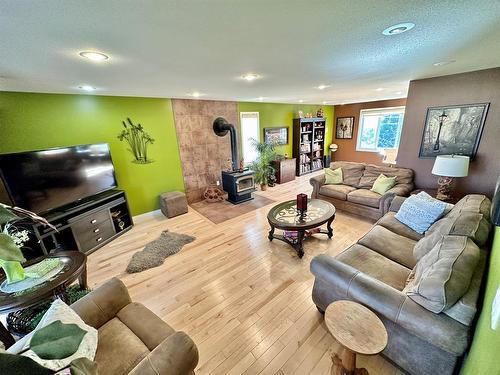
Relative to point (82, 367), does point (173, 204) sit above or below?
below

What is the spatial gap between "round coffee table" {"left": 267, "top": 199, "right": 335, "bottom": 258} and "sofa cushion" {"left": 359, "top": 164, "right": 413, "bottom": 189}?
134 cm

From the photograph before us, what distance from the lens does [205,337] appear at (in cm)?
172

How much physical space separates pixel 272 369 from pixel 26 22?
2.67 meters

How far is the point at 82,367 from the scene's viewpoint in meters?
0.59

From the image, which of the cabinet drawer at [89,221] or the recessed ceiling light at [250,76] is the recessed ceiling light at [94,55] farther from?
the cabinet drawer at [89,221]

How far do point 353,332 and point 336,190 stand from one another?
304 cm

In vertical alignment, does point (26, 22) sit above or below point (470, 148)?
above

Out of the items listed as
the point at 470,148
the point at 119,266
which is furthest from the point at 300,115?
the point at 119,266

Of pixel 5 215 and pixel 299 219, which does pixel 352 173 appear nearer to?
pixel 299 219

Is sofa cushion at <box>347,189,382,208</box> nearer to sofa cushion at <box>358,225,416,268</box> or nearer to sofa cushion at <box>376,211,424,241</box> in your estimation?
sofa cushion at <box>376,211,424,241</box>

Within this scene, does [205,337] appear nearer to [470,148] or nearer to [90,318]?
[90,318]

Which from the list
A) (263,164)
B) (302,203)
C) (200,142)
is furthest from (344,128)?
(302,203)

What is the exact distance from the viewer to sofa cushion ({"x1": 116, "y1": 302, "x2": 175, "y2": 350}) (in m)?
1.24

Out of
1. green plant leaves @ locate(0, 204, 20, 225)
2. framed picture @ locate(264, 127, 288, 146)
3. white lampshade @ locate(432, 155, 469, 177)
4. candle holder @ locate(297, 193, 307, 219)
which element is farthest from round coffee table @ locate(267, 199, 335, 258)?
framed picture @ locate(264, 127, 288, 146)
